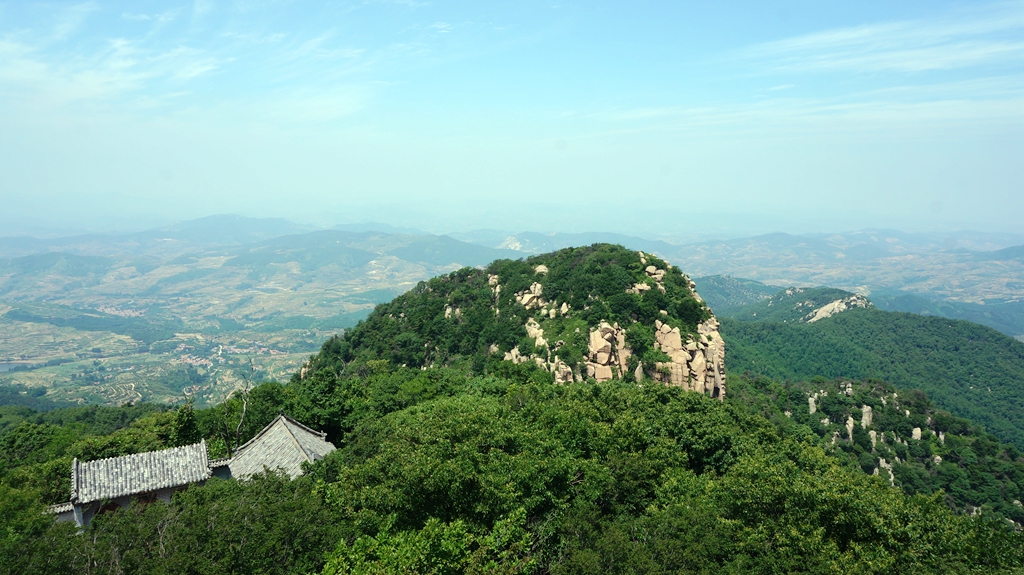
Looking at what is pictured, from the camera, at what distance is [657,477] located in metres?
24.6

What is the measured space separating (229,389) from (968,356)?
161m

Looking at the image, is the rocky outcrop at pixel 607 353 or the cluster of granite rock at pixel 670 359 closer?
the rocky outcrop at pixel 607 353

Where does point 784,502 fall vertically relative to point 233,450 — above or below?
above

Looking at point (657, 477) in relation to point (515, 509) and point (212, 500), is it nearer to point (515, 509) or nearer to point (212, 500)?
point (515, 509)

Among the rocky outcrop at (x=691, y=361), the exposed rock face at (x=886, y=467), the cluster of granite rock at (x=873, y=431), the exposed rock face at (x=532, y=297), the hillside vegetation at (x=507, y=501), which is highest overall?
the exposed rock face at (x=532, y=297)

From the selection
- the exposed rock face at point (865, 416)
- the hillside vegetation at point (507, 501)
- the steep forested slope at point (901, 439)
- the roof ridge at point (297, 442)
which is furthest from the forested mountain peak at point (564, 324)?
the exposed rock face at point (865, 416)

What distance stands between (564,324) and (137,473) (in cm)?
3648

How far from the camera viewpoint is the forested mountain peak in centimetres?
4997

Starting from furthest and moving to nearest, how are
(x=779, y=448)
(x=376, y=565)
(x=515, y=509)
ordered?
(x=779, y=448) < (x=515, y=509) < (x=376, y=565)

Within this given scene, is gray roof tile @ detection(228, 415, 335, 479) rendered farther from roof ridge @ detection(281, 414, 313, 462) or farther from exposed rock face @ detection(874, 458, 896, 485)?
exposed rock face @ detection(874, 458, 896, 485)

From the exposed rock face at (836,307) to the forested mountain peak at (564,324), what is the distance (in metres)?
109

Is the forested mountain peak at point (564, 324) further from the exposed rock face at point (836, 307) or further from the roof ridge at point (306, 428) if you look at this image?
the exposed rock face at point (836, 307)

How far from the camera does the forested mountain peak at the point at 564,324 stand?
49969mm

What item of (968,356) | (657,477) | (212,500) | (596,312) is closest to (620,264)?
(596,312)
